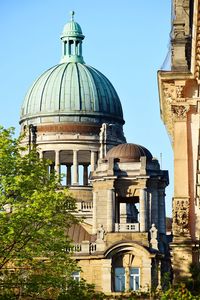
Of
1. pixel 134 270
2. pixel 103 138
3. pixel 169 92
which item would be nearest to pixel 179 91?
pixel 169 92

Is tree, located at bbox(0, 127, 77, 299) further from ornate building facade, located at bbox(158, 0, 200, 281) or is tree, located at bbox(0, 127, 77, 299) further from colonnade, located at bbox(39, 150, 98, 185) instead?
colonnade, located at bbox(39, 150, 98, 185)

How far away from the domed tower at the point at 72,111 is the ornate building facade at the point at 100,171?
3.3 inches

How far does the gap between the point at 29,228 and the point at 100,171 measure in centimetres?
5605

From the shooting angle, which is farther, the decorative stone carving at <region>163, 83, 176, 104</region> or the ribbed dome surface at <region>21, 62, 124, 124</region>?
the ribbed dome surface at <region>21, 62, 124, 124</region>

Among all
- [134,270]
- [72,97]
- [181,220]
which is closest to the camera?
[181,220]

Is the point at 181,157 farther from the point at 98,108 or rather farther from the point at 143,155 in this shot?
the point at 98,108

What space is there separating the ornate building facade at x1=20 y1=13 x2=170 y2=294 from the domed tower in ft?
0.27

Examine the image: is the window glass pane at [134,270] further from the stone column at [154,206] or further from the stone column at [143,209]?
the stone column at [154,206]

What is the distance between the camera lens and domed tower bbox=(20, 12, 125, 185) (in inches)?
5172

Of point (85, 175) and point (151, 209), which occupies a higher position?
point (85, 175)

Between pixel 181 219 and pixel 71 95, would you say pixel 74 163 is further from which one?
pixel 181 219

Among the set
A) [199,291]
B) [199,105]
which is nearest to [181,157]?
[199,105]

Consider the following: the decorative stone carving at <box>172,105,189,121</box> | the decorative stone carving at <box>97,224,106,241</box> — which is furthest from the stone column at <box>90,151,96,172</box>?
the decorative stone carving at <box>172,105,189,121</box>

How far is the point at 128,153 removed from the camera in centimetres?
11644
